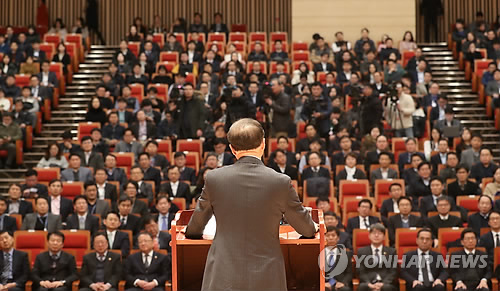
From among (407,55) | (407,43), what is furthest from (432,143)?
(407,43)

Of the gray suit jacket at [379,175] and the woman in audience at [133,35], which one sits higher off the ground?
the woman in audience at [133,35]

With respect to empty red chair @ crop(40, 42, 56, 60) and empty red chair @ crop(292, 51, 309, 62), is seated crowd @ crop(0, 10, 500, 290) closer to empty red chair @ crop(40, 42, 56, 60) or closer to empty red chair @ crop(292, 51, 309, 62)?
empty red chair @ crop(292, 51, 309, 62)

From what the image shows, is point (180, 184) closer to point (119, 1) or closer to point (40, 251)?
point (40, 251)

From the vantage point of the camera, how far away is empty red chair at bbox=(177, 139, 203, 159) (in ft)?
33.4

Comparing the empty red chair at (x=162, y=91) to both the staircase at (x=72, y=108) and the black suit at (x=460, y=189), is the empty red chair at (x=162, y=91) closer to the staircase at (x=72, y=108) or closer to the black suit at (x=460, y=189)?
the staircase at (x=72, y=108)

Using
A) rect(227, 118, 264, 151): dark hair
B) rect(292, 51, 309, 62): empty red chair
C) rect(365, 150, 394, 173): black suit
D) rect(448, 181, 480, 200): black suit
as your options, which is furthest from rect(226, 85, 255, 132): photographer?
rect(227, 118, 264, 151): dark hair

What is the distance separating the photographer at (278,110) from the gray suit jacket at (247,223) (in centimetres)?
831

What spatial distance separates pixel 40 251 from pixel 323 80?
19.1 ft

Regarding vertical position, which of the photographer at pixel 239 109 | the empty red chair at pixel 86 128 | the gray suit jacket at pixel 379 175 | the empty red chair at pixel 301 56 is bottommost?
the gray suit jacket at pixel 379 175

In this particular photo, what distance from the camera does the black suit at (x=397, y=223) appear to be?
26.6 ft

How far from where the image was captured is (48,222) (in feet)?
27.2

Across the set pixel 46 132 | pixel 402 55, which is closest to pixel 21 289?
pixel 46 132

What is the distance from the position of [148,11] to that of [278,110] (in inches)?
288

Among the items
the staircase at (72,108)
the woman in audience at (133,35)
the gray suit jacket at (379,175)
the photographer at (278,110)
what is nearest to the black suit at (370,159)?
the gray suit jacket at (379,175)
